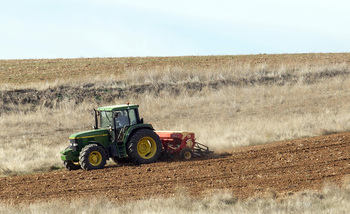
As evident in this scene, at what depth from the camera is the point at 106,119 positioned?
50.0 feet

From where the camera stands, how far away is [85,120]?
2389cm

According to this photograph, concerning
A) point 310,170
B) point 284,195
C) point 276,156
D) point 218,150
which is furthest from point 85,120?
point 284,195

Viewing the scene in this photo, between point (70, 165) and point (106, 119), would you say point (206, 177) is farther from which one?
point (70, 165)

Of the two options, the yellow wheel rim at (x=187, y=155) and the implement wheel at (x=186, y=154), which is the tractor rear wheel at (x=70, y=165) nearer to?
the implement wheel at (x=186, y=154)

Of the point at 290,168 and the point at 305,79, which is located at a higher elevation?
the point at 305,79

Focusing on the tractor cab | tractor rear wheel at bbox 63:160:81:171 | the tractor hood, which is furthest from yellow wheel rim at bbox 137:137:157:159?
tractor rear wheel at bbox 63:160:81:171

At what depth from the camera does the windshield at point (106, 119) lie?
15086 millimetres

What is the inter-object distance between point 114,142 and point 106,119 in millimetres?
840

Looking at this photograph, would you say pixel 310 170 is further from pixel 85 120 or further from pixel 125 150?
pixel 85 120

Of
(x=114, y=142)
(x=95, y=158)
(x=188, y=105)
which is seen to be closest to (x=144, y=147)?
(x=114, y=142)

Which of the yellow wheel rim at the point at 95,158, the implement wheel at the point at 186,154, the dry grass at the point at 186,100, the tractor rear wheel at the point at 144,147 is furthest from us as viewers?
the dry grass at the point at 186,100

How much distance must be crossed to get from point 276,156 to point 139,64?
78.9 feet

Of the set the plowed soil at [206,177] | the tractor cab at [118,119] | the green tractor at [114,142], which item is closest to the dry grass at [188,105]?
the plowed soil at [206,177]

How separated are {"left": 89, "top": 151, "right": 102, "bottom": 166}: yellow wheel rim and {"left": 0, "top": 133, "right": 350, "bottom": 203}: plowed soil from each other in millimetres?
362
